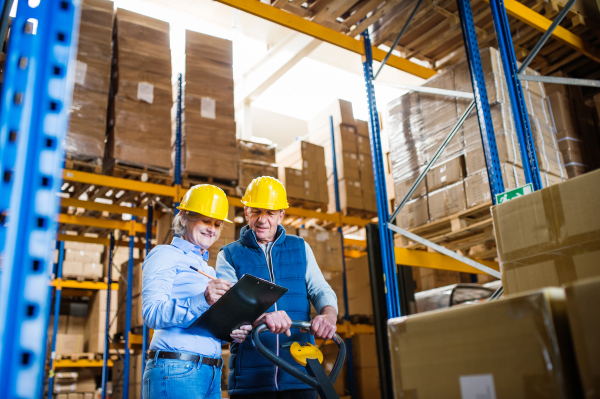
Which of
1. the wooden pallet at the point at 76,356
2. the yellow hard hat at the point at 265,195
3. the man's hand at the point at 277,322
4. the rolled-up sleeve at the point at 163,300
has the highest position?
the yellow hard hat at the point at 265,195

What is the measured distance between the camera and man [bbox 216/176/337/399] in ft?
7.92

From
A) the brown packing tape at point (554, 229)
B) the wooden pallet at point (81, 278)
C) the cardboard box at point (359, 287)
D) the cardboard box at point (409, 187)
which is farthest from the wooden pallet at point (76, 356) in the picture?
the brown packing tape at point (554, 229)

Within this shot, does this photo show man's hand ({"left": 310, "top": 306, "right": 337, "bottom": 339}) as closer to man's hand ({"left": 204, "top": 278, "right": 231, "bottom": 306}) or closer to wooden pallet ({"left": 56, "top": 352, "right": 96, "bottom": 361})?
man's hand ({"left": 204, "top": 278, "right": 231, "bottom": 306})

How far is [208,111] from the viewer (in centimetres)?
634

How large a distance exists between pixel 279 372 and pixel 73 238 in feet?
22.1

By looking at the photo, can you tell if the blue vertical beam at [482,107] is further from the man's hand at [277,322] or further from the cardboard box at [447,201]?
the man's hand at [277,322]

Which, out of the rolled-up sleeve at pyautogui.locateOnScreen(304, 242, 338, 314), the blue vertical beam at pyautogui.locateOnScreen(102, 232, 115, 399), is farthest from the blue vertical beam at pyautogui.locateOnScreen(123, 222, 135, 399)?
the rolled-up sleeve at pyautogui.locateOnScreen(304, 242, 338, 314)

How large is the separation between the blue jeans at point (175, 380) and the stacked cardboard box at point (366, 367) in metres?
6.06

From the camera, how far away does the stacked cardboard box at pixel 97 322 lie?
9.09 meters

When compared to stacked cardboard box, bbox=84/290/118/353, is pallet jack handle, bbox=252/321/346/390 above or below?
below

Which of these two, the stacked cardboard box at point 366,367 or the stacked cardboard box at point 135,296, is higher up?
the stacked cardboard box at point 135,296

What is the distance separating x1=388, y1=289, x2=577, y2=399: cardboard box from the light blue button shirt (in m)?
1.14

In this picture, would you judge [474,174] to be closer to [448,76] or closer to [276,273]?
[448,76]

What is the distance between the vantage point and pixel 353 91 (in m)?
13.0
